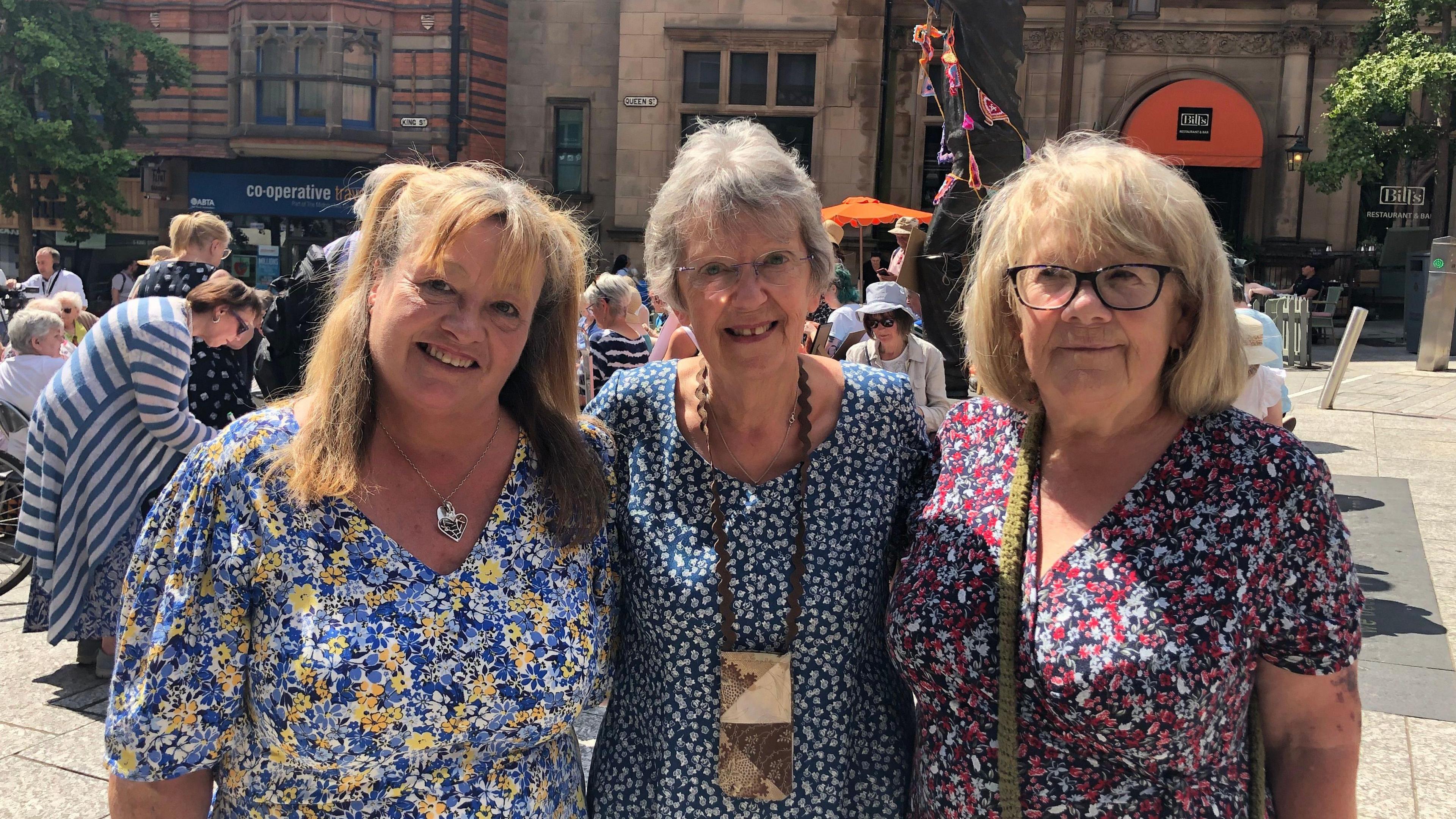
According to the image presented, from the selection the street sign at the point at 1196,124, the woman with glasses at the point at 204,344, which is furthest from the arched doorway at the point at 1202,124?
the woman with glasses at the point at 204,344

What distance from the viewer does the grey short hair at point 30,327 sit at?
23.8ft

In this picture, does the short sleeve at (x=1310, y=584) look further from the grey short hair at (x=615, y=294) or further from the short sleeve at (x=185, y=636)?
the grey short hair at (x=615, y=294)

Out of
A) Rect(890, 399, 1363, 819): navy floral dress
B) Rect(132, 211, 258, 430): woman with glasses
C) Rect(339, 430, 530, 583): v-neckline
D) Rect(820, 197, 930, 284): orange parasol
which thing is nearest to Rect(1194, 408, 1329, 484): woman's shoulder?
Rect(890, 399, 1363, 819): navy floral dress

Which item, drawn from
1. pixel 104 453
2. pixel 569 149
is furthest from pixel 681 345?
pixel 569 149

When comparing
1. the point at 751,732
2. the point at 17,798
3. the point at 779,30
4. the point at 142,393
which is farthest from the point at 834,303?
the point at 779,30

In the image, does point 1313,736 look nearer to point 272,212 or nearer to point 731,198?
point 731,198

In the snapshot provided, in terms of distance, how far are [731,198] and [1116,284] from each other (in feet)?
2.59

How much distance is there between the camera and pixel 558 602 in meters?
Answer: 2.11

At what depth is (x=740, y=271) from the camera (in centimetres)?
232

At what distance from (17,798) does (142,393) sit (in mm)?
1654

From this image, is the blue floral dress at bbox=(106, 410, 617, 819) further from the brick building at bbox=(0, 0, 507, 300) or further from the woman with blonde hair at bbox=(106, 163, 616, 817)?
the brick building at bbox=(0, 0, 507, 300)

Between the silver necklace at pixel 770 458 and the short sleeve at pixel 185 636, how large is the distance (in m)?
0.93

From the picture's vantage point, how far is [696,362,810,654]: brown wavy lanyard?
88.6 inches

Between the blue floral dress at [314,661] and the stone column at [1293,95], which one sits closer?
the blue floral dress at [314,661]
